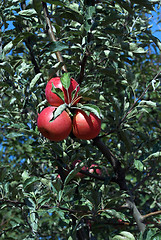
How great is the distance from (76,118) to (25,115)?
72 centimetres

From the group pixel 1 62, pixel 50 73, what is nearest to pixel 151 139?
pixel 50 73

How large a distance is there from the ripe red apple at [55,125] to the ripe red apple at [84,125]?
0.12 ft

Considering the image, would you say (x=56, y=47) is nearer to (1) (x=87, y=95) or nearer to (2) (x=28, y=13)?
(1) (x=87, y=95)

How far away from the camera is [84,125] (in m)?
1.23

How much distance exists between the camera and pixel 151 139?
1946 mm

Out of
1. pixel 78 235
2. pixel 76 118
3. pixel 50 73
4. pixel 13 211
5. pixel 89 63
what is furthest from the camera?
pixel 13 211

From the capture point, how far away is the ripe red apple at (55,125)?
119cm

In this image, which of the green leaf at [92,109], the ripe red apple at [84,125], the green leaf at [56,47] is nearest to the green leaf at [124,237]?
the ripe red apple at [84,125]

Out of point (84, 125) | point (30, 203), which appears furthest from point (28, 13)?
point (30, 203)

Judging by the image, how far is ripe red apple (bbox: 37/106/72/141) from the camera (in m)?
1.19

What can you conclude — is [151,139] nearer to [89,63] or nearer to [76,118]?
[89,63]

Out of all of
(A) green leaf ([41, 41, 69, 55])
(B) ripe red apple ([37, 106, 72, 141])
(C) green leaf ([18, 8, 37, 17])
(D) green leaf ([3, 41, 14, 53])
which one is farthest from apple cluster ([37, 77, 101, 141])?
(C) green leaf ([18, 8, 37, 17])

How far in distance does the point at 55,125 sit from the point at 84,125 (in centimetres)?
13

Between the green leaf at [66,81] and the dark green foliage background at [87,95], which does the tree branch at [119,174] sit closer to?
the dark green foliage background at [87,95]
